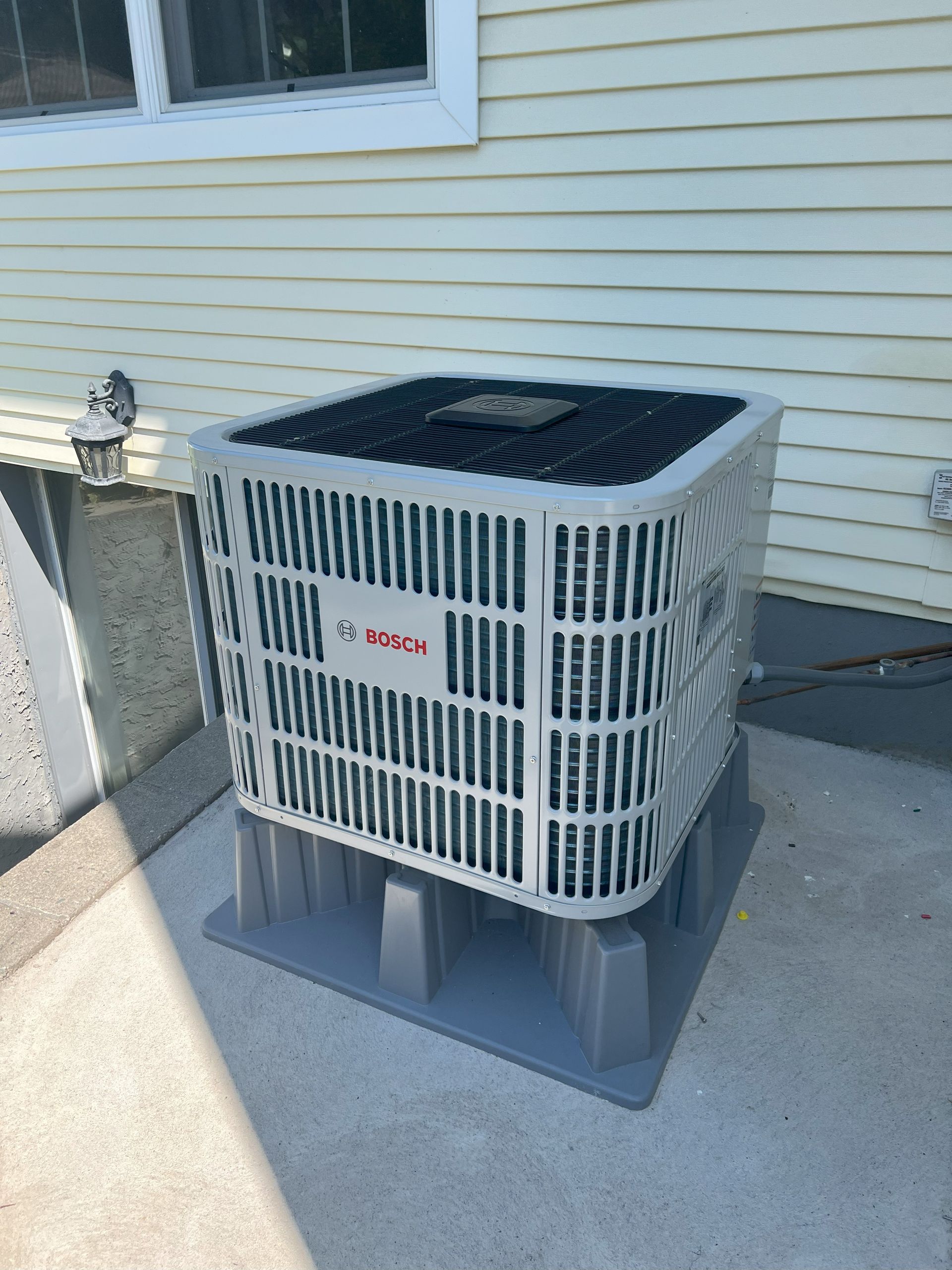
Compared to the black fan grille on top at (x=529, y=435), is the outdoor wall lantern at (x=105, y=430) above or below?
below

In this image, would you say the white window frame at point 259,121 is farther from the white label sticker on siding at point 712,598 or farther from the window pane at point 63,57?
the white label sticker on siding at point 712,598

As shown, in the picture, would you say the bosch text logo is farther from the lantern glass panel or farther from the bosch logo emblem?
the lantern glass panel

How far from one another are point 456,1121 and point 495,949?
362 millimetres

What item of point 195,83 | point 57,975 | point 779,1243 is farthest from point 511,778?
point 195,83

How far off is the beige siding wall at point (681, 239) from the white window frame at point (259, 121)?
6 cm

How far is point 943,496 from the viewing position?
239 cm

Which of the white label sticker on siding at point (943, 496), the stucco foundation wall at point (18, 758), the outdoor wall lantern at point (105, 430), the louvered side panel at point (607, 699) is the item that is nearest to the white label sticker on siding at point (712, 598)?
the louvered side panel at point (607, 699)

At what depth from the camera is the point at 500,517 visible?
4.11 feet

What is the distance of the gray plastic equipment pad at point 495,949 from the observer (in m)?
1.55

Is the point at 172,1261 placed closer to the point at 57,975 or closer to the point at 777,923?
the point at 57,975

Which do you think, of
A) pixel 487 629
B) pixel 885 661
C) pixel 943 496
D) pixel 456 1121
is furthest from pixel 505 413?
pixel 885 661

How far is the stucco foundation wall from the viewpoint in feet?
15.2

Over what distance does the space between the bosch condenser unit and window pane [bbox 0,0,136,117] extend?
267cm

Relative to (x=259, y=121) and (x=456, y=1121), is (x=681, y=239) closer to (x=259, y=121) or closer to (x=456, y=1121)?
(x=259, y=121)
